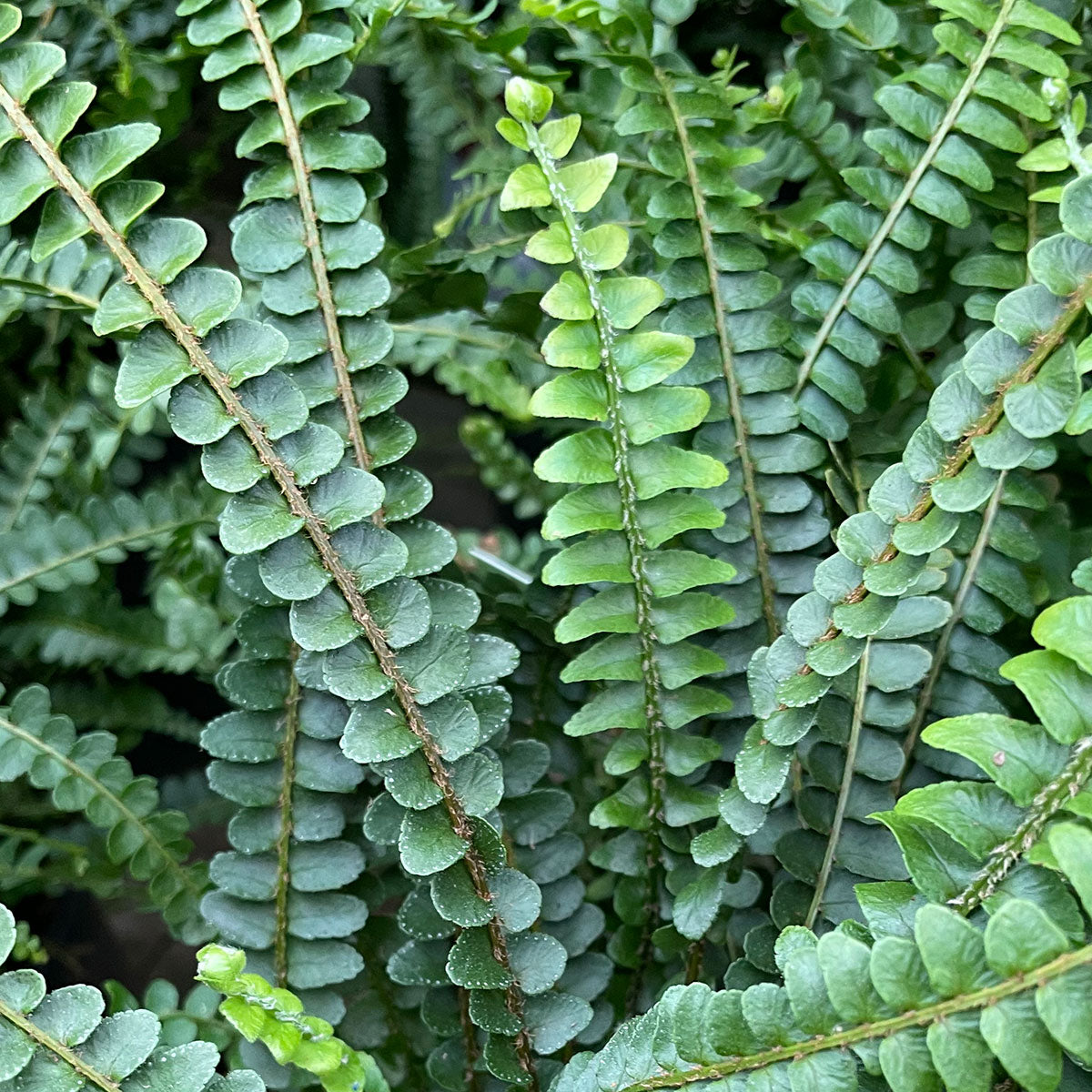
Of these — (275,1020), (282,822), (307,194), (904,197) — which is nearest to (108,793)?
(282,822)

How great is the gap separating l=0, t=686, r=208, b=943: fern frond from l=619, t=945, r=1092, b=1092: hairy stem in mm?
386

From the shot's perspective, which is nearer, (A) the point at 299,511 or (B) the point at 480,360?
(A) the point at 299,511

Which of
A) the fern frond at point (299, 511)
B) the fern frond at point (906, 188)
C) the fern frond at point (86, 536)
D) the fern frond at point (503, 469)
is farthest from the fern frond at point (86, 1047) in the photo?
the fern frond at point (503, 469)

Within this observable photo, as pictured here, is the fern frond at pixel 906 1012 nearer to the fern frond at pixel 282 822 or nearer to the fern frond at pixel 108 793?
the fern frond at pixel 282 822

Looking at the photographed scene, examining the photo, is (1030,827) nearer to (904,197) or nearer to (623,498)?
(623,498)

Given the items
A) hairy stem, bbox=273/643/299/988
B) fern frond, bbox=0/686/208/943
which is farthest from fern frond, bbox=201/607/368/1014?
fern frond, bbox=0/686/208/943

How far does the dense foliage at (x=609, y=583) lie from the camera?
17.2 inches

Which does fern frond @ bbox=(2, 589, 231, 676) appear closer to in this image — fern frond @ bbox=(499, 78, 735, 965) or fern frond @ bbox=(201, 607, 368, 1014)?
fern frond @ bbox=(201, 607, 368, 1014)

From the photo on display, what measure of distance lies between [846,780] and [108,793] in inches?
18.8

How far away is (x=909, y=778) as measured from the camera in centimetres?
64

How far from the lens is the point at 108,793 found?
70cm

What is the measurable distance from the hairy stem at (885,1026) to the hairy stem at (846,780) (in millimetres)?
155

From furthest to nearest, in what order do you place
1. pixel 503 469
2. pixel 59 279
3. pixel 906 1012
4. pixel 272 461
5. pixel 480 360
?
pixel 503 469
pixel 480 360
pixel 59 279
pixel 272 461
pixel 906 1012

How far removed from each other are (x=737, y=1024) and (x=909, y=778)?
260 millimetres
